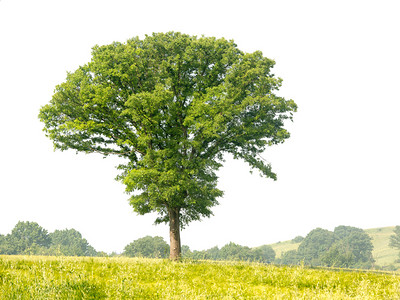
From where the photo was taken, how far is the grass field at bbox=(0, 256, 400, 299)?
8.78 metres

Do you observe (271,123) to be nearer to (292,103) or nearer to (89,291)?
(292,103)

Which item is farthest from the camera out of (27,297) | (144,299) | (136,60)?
(136,60)

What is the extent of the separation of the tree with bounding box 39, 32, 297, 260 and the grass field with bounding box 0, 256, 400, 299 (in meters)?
8.01

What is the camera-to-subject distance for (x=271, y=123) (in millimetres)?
23547

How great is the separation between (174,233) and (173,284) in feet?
42.1

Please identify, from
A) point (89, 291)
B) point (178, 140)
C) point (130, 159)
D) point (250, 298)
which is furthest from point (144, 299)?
point (130, 159)

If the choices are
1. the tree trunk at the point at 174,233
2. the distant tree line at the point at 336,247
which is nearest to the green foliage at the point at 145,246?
the distant tree line at the point at 336,247

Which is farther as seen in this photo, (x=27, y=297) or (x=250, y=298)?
(x=250, y=298)

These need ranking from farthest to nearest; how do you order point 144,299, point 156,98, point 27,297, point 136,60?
1. point 136,60
2. point 156,98
3. point 144,299
4. point 27,297

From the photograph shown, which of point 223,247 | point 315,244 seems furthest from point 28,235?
point 315,244

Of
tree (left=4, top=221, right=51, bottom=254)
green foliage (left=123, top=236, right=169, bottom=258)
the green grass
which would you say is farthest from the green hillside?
tree (left=4, top=221, right=51, bottom=254)

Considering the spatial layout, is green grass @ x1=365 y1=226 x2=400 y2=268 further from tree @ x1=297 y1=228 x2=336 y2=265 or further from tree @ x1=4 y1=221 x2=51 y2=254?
tree @ x1=4 y1=221 x2=51 y2=254

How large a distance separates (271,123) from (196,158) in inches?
245

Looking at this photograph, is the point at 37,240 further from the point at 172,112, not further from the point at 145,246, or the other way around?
the point at 172,112
